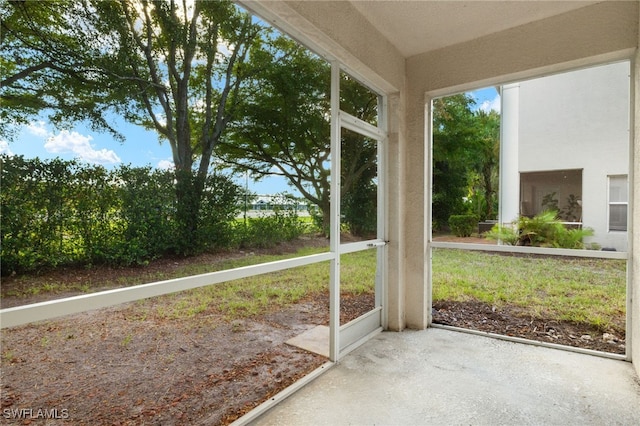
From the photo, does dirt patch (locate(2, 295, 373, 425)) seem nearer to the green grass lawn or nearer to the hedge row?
the green grass lawn

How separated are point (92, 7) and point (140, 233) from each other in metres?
1.10

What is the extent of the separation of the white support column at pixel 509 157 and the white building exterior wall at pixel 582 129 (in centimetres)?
1

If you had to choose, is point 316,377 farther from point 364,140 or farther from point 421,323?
point 364,140

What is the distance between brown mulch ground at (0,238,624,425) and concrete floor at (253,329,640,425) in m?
0.31

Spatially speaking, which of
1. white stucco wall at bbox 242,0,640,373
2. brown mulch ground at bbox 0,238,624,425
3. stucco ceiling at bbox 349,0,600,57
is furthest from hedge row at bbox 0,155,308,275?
stucco ceiling at bbox 349,0,600,57

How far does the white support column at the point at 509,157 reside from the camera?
312cm

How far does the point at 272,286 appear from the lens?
289 cm

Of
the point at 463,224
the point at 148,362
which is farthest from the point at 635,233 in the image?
the point at 148,362

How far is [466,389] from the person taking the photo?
2117 millimetres

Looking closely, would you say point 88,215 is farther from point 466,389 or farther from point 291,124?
point 466,389

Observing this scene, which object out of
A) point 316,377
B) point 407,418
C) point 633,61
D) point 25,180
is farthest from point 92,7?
point 633,61

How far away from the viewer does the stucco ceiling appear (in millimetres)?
2408

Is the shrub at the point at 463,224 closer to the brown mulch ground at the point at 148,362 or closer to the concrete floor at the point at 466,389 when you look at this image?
the concrete floor at the point at 466,389

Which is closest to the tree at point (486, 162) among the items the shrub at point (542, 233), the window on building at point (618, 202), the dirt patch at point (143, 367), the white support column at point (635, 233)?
the shrub at point (542, 233)
